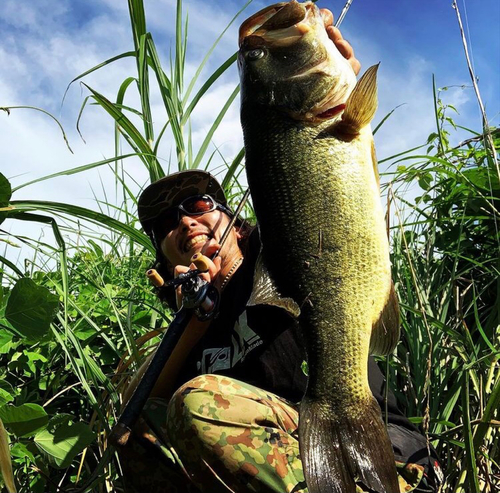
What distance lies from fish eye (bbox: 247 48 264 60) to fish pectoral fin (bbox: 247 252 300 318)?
2.03ft

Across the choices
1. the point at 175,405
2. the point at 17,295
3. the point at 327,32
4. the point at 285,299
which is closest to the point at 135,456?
the point at 175,405

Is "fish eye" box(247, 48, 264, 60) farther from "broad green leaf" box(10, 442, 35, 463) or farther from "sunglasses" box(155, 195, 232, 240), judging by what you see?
"broad green leaf" box(10, 442, 35, 463)

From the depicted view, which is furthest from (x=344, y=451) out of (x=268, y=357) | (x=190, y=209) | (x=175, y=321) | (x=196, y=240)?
(x=190, y=209)

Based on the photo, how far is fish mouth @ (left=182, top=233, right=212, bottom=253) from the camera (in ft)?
9.57

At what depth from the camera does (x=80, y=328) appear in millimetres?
3740

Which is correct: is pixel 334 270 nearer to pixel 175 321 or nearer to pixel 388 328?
pixel 388 328

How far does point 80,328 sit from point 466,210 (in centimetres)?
209

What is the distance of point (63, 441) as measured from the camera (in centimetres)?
238

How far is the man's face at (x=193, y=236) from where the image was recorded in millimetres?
2914

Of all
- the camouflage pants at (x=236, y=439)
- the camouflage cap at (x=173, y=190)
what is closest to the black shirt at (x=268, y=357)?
the camouflage pants at (x=236, y=439)

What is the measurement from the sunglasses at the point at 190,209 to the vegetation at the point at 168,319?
16cm

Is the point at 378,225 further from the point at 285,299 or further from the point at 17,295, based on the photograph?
the point at 17,295

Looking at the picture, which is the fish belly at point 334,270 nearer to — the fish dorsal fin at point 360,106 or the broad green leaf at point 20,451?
the fish dorsal fin at point 360,106

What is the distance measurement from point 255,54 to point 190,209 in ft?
3.39
